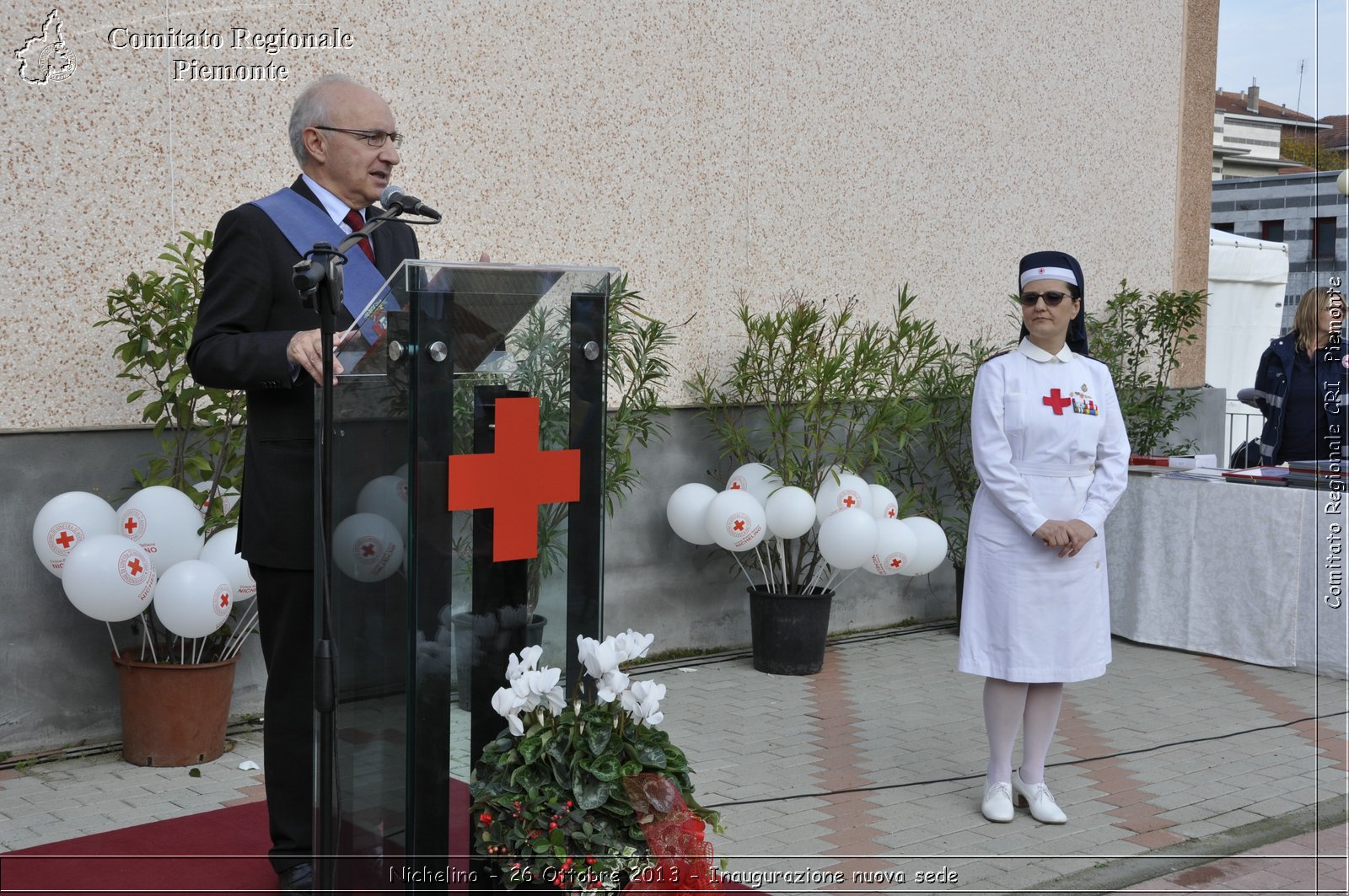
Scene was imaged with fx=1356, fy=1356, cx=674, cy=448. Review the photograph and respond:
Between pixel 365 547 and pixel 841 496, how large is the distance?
3965mm

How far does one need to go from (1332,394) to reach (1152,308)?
68.1 inches

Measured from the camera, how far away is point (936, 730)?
19.4 feet

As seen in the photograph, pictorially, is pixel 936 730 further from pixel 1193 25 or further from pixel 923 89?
pixel 1193 25

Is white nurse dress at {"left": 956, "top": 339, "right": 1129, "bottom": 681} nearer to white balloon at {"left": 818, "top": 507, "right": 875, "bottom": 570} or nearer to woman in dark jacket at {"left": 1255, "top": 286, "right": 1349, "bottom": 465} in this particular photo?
white balloon at {"left": 818, "top": 507, "right": 875, "bottom": 570}

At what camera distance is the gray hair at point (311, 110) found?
3.40m


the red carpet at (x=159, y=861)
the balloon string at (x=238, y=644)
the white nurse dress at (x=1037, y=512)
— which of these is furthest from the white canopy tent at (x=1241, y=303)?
the red carpet at (x=159, y=861)

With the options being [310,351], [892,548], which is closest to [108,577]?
[310,351]

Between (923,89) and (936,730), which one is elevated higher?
(923,89)

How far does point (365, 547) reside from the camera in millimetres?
3049

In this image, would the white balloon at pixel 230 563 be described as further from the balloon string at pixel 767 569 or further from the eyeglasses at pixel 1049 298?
the eyeglasses at pixel 1049 298

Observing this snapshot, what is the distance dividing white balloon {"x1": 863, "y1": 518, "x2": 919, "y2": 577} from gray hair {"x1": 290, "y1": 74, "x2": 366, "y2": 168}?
12.5 feet

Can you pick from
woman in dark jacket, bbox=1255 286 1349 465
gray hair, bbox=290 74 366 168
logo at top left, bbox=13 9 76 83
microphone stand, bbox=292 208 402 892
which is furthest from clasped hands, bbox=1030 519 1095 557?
logo at top left, bbox=13 9 76 83

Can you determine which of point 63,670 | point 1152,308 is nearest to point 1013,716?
point 63,670

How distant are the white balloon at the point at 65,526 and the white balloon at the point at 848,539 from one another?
10.5 feet
